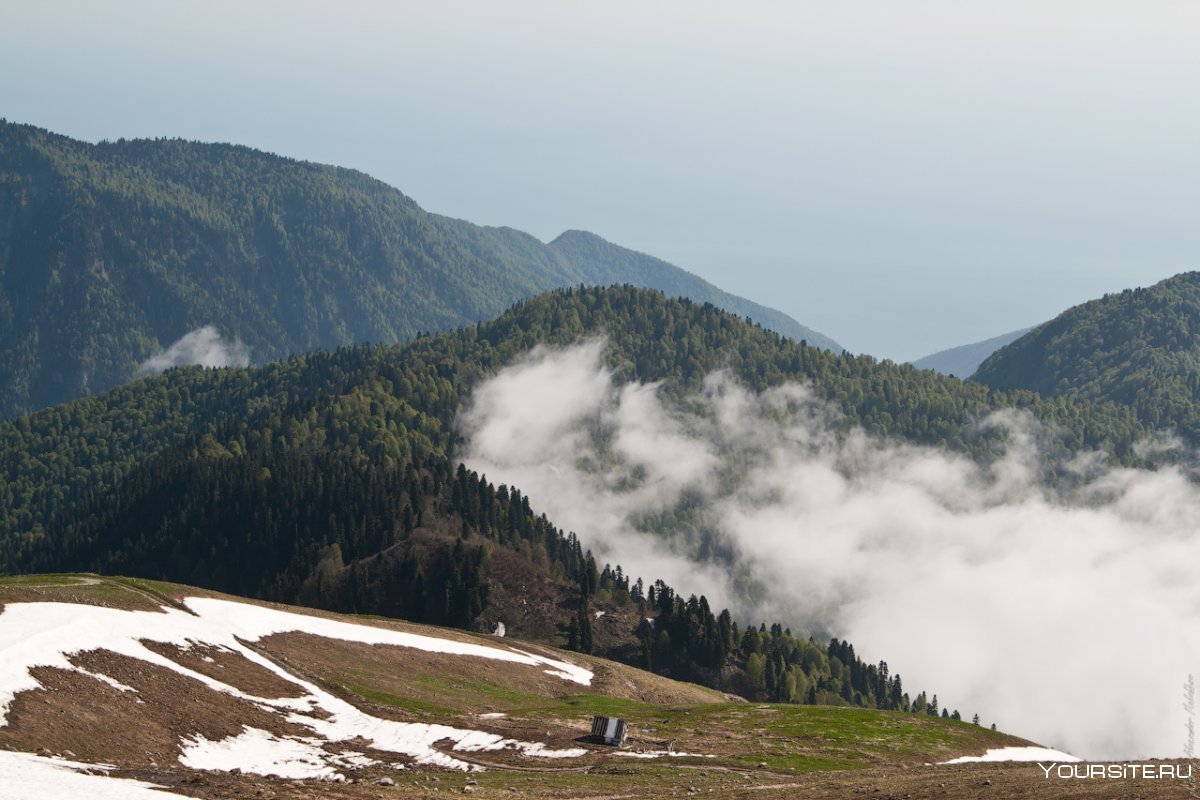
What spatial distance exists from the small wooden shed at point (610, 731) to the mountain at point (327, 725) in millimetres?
905

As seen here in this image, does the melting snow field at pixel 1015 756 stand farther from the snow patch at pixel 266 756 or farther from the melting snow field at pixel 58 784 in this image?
the melting snow field at pixel 58 784

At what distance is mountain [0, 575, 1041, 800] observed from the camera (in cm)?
6744

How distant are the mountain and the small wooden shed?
91cm

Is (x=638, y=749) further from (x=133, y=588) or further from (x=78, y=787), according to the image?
(x=133, y=588)

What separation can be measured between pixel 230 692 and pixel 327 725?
7003mm

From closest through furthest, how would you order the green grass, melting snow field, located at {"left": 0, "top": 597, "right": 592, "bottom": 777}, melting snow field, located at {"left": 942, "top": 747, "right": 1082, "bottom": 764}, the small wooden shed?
melting snow field, located at {"left": 0, "top": 597, "right": 592, "bottom": 777}, the small wooden shed, melting snow field, located at {"left": 942, "top": 747, "right": 1082, "bottom": 764}, the green grass

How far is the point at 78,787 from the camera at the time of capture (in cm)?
5441

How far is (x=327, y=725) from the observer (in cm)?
8919

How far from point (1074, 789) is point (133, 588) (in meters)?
85.4

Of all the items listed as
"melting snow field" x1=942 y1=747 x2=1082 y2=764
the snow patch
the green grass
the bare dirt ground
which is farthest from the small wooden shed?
"melting snow field" x1=942 y1=747 x2=1082 y2=764

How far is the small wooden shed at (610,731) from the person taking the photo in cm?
8850

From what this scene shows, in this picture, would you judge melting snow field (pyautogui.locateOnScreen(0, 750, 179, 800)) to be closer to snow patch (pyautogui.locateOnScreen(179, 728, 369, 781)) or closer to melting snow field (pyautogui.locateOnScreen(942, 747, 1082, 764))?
snow patch (pyautogui.locateOnScreen(179, 728, 369, 781))

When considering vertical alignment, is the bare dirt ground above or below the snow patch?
above

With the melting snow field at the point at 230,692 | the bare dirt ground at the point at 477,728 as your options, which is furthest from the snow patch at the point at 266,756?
the bare dirt ground at the point at 477,728
